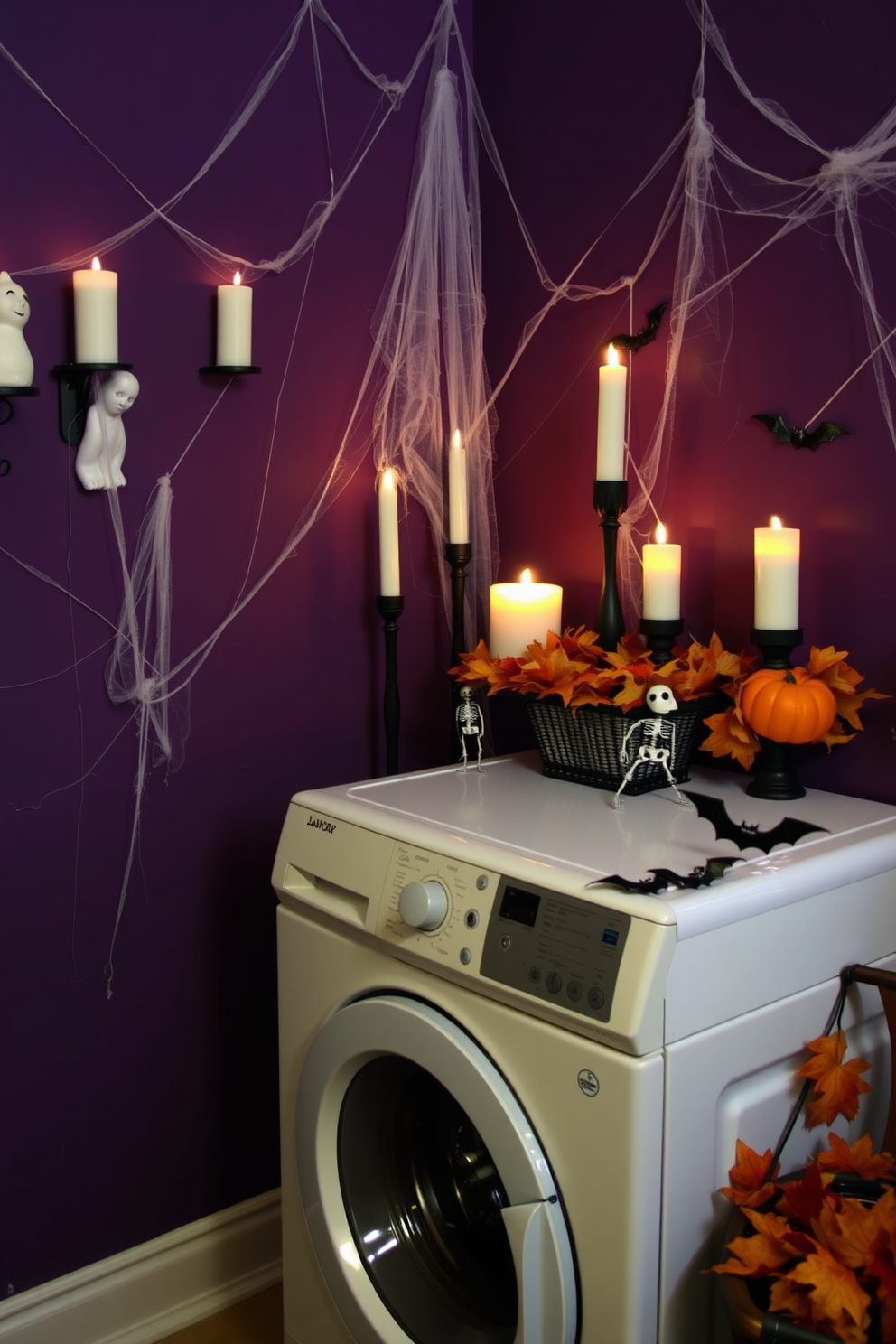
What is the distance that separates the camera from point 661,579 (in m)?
1.54

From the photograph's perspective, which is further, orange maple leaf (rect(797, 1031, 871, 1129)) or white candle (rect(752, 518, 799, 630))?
white candle (rect(752, 518, 799, 630))

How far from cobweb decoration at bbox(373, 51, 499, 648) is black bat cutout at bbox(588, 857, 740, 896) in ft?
2.96

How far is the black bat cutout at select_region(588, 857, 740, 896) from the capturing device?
42.5 inches

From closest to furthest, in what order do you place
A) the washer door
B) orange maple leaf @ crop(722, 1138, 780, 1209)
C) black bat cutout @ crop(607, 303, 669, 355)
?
orange maple leaf @ crop(722, 1138, 780, 1209) < the washer door < black bat cutout @ crop(607, 303, 669, 355)

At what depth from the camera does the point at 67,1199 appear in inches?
65.9

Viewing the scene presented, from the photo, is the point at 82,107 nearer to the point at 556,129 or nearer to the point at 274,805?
the point at 556,129

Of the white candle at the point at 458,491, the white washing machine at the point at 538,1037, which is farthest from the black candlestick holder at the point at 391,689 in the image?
the white washing machine at the point at 538,1037

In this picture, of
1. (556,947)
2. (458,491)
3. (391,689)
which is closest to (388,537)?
(458,491)

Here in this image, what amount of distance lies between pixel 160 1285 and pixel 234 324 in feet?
4.64

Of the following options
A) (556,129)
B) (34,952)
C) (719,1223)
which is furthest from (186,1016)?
(556,129)

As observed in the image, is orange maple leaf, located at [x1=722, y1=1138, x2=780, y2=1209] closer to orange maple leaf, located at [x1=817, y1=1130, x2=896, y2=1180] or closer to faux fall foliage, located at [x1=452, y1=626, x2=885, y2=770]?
orange maple leaf, located at [x1=817, y1=1130, x2=896, y2=1180]

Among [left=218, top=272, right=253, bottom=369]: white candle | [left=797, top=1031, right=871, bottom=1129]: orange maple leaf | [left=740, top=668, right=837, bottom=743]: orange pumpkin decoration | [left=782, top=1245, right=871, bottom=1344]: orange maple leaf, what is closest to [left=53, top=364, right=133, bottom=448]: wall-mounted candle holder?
[left=218, top=272, right=253, bottom=369]: white candle

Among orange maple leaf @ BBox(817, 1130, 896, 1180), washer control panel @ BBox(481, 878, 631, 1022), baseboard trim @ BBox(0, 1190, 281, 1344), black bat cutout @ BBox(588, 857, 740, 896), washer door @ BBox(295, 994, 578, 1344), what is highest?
black bat cutout @ BBox(588, 857, 740, 896)

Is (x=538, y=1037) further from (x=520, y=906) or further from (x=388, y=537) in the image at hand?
(x=388, y=537)
